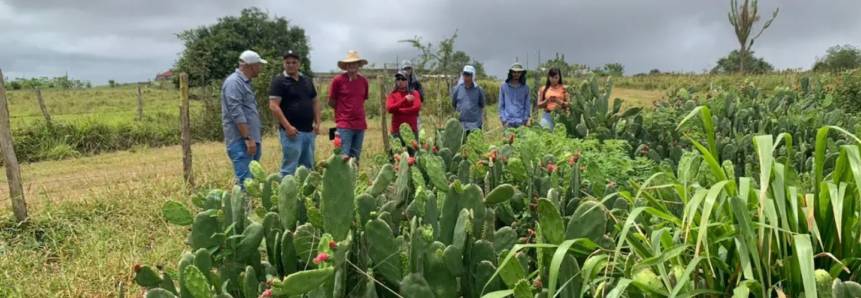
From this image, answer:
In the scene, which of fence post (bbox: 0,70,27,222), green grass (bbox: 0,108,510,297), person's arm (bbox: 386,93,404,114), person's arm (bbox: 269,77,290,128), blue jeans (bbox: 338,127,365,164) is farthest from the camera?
person's arm (bbox: 386,93,404,114)

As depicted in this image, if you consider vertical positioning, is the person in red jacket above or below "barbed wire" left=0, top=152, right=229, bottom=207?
above

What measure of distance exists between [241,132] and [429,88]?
408 inches

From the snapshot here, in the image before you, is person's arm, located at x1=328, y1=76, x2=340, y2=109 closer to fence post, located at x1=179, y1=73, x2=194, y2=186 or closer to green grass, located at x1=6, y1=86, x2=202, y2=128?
fence post, located at x1=179, y1=73, x2=194, y2=186

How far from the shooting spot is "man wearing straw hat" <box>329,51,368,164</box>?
525cm

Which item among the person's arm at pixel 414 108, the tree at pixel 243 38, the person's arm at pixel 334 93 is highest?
the tree at pixel 243 38

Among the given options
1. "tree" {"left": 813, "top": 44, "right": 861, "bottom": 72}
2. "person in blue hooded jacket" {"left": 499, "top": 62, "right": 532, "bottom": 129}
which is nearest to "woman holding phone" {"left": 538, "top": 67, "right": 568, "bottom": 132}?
"person in blue hooded jacket" {"left": 499, "top": 62, "right": 532, "bottom": 129}

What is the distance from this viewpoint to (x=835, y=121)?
4305mm

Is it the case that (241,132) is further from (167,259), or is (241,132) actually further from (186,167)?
(186,167)

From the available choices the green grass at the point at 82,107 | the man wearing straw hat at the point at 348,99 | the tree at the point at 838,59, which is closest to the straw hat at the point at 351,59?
the man wearing straw hat at the point at 348,99

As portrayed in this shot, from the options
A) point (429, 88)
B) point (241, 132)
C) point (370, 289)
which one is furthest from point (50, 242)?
point (429, 88)

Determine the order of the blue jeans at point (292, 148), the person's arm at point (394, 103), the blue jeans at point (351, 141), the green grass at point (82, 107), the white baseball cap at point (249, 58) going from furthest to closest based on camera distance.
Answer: the green grass at point (82, 107) < the person's arm at point (394, 103) < the blue jeans at point (351, 141) < the blue jeans at point (292, 148) < the white baseball cap at point (249, 58)

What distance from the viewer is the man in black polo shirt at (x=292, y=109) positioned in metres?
4.60

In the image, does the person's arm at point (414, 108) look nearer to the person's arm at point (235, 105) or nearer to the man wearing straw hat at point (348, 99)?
the man wearing straw hat at point (348, 99)

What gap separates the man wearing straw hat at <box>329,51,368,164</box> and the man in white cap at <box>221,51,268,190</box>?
1081 mm
